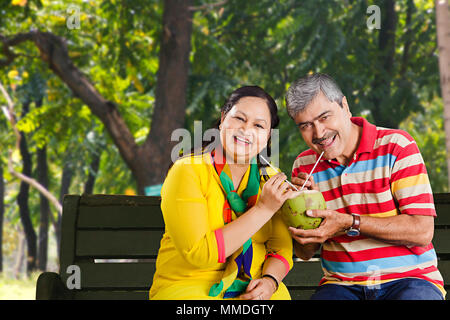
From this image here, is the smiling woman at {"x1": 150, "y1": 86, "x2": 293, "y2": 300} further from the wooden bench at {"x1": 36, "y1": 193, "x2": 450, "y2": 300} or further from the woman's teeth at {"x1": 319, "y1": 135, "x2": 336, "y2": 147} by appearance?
the wooden bench at {"x1": 36, "y1": 193, "x2": 450, "y2": 300}

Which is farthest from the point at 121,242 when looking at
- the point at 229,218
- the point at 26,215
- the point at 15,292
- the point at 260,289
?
the point at 26,215

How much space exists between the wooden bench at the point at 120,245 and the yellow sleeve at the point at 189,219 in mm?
731

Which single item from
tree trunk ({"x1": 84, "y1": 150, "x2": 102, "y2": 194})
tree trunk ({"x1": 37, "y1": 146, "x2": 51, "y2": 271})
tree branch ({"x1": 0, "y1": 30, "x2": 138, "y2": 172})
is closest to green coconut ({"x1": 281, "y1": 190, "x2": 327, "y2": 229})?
tree branch ({"x1": 0, "y1": 30, "x2": 138, "y2": 172})

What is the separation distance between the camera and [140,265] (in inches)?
107

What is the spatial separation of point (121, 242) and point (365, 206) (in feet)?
4.09

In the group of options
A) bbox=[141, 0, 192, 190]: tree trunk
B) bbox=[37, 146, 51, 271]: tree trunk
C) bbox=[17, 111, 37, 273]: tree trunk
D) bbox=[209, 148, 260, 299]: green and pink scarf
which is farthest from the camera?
bbox=[37, 146, 51, 271]: tree trunk

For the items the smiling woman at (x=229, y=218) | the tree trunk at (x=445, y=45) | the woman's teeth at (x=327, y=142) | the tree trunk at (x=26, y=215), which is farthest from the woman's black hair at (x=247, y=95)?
the tree trunk at (x=26, y=215)

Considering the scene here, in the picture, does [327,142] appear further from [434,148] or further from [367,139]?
[434,148]

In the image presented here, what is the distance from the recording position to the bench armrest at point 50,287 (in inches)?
89.1

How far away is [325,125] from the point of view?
2287mm

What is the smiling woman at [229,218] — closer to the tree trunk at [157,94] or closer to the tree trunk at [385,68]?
the tree trunk at [157,94]

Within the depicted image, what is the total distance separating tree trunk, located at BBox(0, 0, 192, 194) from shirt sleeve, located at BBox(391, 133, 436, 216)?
435 centimetres

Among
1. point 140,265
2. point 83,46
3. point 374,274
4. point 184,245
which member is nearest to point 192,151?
point 184,245

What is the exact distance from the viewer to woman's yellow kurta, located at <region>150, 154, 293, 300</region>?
1958 mm
